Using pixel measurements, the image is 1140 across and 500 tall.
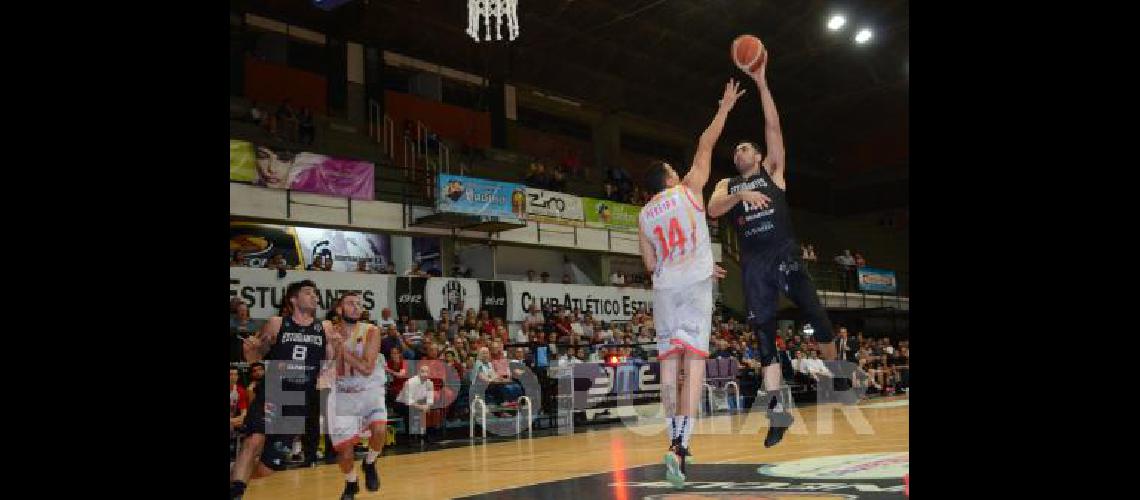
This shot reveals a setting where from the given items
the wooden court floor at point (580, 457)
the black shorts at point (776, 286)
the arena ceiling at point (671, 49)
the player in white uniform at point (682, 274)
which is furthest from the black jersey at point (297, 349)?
the arena ceiling at point (671, 49)

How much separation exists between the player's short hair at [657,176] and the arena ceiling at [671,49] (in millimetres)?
3782

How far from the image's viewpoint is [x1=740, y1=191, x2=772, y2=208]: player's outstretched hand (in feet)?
18.6

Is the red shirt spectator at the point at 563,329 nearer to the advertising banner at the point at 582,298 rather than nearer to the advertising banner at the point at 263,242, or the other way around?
the advertising banner at the point at 582,298

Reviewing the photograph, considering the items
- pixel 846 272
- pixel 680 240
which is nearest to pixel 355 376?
pixel 680 240

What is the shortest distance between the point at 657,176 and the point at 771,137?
0.81 metres

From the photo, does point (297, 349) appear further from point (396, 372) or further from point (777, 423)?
point (396, 372)

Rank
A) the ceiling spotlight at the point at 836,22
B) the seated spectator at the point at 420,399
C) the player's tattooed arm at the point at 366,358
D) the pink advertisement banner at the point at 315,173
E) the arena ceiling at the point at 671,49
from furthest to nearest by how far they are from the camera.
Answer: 1. the ceiling spotlight at the point at 836,22
2. the pink advertisement banner at the point at 315,173
3. the arena ceiling at the point at 671,49
4. the seated spectator at the point at 420,399
5. the player's tattooed arm at the point at 366,358

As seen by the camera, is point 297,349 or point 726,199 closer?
point 726,199

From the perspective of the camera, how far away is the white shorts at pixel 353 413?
6.25 m

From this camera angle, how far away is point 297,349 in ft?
20.4

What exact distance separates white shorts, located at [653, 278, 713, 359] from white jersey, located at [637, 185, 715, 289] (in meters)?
0.06
